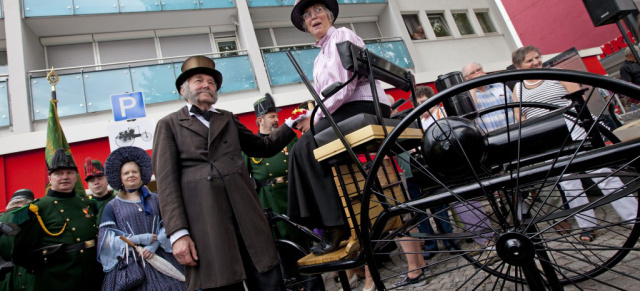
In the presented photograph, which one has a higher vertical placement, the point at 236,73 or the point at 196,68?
the point at 236,73

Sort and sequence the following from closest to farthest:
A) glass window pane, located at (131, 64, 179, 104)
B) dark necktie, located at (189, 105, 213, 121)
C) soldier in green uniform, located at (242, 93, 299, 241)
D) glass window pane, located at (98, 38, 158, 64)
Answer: dark necktie, located at (189, 105, 213, 121), soldier in green uniform, located at (242, 93, 299, 241), glass window pane, located at (131, 64, 179, 104), glass window pane, located at (98, 38, 158, 64)

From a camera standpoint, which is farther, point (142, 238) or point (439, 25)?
point (439, 25)

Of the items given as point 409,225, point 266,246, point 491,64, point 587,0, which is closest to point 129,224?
point 266,246

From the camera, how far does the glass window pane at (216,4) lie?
10164 mm

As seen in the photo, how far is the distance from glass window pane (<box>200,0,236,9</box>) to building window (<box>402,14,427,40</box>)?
6731 millimetres

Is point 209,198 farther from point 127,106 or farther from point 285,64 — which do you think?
point 285,64

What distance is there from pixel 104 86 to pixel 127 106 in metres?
3.72

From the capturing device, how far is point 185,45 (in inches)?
411

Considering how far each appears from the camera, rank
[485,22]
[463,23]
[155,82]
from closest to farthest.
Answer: [155,82] < [463,23] < [485,22]

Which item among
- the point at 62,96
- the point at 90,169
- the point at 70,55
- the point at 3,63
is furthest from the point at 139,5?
the point at 90,169

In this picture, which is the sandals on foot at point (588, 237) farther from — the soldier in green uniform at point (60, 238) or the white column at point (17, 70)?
the white column at point (17, 70)

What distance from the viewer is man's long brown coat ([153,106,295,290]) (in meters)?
1.85

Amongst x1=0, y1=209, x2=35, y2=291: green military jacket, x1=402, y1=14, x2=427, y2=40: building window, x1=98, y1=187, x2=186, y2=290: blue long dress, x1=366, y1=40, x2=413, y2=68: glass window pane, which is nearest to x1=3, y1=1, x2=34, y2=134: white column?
x1=0, y1=209, x2=35, y2=291: green military jacket

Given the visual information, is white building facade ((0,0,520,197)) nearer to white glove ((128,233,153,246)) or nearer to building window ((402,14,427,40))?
building window ((402,14,427,40))
